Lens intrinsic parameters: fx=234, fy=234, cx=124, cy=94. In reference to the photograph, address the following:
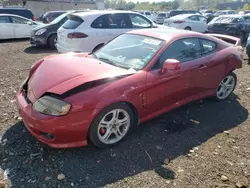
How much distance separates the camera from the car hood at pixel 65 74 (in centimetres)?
291

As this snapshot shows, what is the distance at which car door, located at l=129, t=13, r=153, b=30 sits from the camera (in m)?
7.50

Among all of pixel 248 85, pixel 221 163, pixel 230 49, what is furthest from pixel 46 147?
pixel 248 85

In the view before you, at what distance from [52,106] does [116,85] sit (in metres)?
0.82

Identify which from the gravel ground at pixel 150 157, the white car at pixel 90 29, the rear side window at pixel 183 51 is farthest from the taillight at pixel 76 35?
the rear side window at pixel 183 51

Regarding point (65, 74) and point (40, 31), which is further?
point (40, 31)

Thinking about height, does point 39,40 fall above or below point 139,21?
below

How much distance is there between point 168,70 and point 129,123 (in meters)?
0.98

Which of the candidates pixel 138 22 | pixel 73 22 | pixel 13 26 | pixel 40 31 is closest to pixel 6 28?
pixel 13 26

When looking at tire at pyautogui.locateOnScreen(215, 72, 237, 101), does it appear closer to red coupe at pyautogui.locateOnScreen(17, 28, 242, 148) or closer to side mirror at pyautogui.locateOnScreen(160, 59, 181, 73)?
red coupe at pyautogui.locateOnScreen(17, 28, 242, 148)

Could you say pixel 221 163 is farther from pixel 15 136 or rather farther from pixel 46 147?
pixel 15 136

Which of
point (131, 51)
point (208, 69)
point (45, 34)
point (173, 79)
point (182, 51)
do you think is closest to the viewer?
point (173, 79)

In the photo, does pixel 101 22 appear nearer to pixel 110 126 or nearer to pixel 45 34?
pixel 45 34

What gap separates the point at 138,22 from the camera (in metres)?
7.67

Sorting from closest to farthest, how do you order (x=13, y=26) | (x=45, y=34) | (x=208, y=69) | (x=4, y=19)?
(x=208, y=69)
(x=45, y=34)
(x=4, y=19)
(x=13, y=26)
